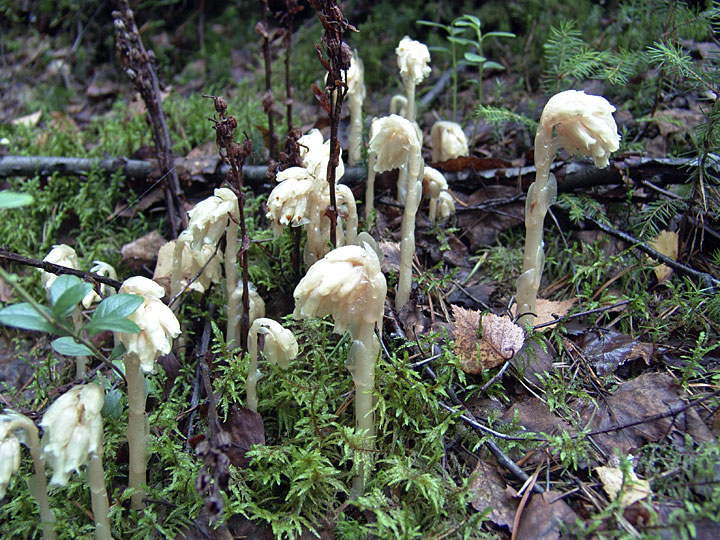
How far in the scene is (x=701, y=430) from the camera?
1646 millimetres

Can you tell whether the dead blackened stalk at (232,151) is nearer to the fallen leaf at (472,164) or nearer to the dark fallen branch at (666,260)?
the fallen leaf at (472,164)

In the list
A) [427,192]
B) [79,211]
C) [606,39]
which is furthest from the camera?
[606,39]

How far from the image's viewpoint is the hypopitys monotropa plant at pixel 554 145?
72.3 inches

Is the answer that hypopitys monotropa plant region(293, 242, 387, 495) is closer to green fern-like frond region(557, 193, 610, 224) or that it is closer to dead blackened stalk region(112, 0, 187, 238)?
green fern-like frond region(557, 193, 610, 224)

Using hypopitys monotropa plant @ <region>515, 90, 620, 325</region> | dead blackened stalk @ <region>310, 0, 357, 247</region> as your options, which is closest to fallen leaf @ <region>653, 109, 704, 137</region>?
hypopitys monotropa plant @ <region>515, 90, 620, 325</region>

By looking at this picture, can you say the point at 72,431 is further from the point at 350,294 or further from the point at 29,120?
the point at 29,120

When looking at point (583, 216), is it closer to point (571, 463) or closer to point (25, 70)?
point (571, 463)

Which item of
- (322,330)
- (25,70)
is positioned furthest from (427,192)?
(25,70)

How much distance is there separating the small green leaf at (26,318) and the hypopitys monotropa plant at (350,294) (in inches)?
25.3

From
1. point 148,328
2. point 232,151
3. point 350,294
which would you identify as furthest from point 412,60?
point 148,328

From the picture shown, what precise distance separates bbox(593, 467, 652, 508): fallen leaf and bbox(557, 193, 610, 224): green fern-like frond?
47.7 inches

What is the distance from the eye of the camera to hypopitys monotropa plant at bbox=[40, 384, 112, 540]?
4.57ft

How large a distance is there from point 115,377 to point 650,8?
11.9ft

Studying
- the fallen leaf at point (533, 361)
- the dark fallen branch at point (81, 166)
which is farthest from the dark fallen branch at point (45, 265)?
the fallen leaf at point (533, 361)
